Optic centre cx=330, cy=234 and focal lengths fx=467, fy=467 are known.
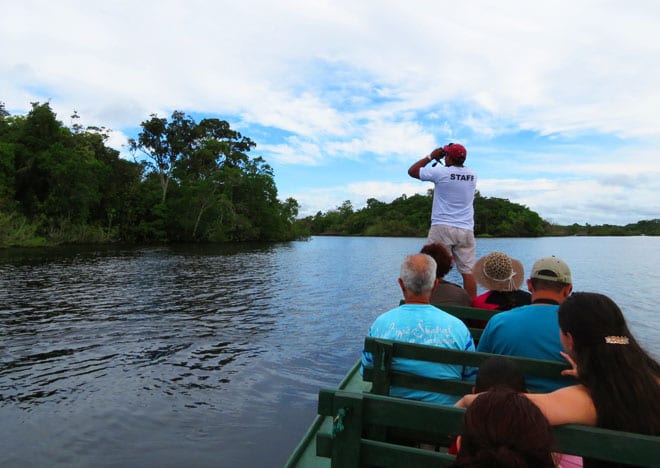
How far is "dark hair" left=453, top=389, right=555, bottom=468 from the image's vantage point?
4.33 ft

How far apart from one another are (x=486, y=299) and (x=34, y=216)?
46.5m

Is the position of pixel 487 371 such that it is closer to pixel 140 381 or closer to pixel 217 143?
pixel 140 381

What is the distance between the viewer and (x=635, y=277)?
25.8 meters

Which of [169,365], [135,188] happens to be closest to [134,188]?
[135,188]

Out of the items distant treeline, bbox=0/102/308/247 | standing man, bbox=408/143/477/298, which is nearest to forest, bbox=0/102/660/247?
distant treeline, bbox=0/102/308/247

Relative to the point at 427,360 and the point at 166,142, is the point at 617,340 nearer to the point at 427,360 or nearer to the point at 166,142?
the point at 427,360

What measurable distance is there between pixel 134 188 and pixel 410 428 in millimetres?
57772

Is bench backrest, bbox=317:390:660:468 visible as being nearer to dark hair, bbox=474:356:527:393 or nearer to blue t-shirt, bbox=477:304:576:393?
dark hair, bbox=474:356:527:393

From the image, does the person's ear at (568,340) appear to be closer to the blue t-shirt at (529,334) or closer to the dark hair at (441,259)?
the blue t-shirt at (529,334)

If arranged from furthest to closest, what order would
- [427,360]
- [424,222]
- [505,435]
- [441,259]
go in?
1. [424,222]
2. [441,259]
3. [427,360]
4. [505,435]

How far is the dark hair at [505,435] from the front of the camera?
1.32 m

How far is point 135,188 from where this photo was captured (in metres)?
54.8

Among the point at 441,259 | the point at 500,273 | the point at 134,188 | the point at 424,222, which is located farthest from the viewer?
the point at 424,222

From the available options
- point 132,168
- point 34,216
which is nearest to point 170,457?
point 34,216
